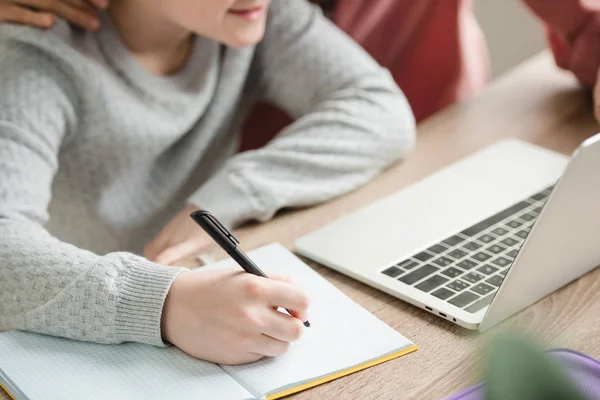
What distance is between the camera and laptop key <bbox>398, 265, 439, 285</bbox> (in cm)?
74

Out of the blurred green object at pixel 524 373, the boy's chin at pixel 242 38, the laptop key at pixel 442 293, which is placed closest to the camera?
the blurred green object at pixel 524 373

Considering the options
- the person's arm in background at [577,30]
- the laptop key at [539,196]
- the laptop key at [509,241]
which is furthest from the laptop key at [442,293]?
the person's arm in background at [577,30]

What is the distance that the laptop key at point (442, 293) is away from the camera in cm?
71

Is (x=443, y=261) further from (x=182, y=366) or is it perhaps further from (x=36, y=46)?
(x=36, y=46)

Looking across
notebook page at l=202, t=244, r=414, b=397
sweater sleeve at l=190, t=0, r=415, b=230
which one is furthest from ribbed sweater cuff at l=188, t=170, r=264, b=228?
notebook page at l=202, t=244, r=414, b=397

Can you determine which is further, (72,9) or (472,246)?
(72,9)

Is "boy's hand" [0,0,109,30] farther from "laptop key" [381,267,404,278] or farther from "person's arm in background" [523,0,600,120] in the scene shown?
"person's arm in background" [523,0,600,120]

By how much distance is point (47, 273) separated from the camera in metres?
0.70

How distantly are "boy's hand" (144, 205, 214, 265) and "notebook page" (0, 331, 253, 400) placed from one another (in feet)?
0.53

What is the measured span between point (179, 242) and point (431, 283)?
10.8 inches

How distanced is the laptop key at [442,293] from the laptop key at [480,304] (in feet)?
0.08

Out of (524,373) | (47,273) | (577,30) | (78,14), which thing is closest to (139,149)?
(78,14)

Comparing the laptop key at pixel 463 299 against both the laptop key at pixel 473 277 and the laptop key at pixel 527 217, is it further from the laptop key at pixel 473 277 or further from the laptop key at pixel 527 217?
the laptop key at pixel 527 217

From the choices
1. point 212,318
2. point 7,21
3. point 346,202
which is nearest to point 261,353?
point 212,318
